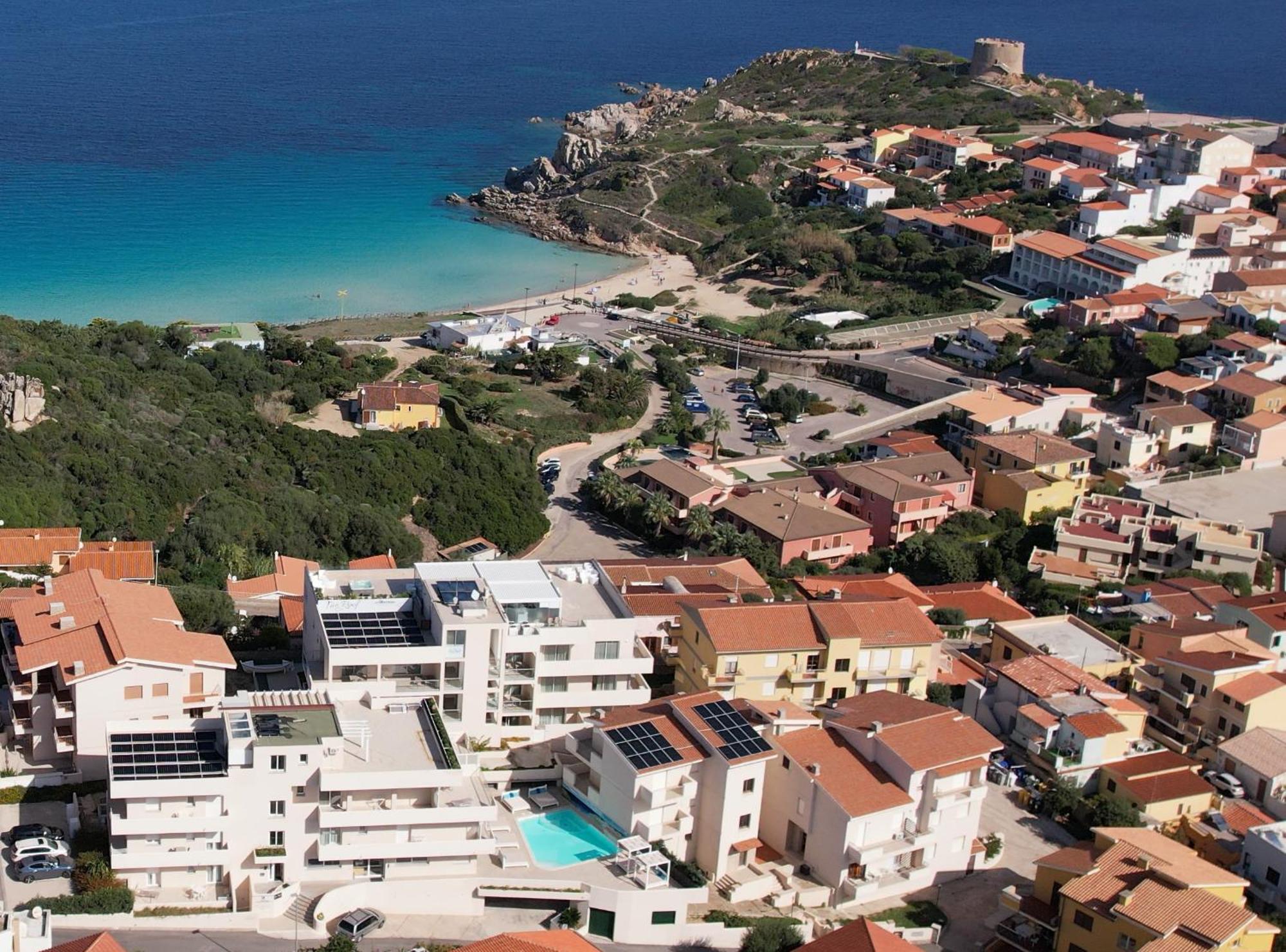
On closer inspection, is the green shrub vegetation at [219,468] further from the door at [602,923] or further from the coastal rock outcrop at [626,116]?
the coastal rock outcrop at [626,116]

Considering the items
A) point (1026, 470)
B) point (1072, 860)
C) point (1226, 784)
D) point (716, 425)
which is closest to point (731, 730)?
point (1072, 860)

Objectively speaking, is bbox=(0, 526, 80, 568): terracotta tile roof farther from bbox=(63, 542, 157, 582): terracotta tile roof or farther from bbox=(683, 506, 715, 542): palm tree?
bbox=(683, 506, 715, 542): palm tree

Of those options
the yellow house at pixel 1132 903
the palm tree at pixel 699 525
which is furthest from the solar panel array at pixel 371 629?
the palm tree at pixel 699 525

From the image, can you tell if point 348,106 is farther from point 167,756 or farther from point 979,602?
point 167,756

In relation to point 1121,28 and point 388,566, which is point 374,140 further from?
point 1121,28

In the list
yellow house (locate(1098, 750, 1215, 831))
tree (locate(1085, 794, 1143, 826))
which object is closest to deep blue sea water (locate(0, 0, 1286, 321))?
yellow house (locate(1098, 750, 1215, 831))
